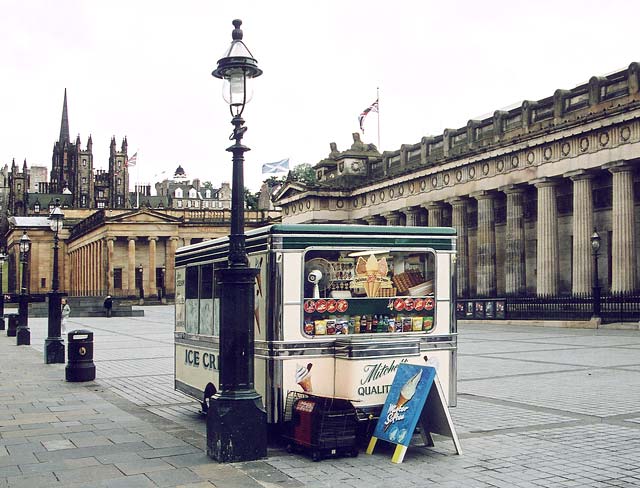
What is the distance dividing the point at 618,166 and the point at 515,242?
9.73 metres

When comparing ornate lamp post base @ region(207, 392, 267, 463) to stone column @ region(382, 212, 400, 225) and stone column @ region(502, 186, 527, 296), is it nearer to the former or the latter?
stone column @ region(502, 186, 527, 296)

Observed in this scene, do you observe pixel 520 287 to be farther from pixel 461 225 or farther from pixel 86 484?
pixel 86 484

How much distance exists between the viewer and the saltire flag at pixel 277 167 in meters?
67.8

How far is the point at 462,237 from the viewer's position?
53.0 m

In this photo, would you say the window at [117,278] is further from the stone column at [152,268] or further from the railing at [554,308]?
the railing at [554,308]

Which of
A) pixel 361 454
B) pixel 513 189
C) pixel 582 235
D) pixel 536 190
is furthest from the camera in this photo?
pixel 536 190

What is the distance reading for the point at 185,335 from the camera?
42.4 ft

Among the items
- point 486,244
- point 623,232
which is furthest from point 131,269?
point 623,232

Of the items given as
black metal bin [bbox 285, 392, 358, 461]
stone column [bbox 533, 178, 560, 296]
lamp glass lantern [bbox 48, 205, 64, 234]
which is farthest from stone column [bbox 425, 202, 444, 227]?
black metal bin [bbox 285, 392, 358, 461]

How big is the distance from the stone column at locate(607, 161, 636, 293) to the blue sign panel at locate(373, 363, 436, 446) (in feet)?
101

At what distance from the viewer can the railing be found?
114ft

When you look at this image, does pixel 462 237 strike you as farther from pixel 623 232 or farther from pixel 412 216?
pixel 623 232

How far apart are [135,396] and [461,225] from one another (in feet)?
131

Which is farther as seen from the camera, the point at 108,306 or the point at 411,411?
the point at 108,306
